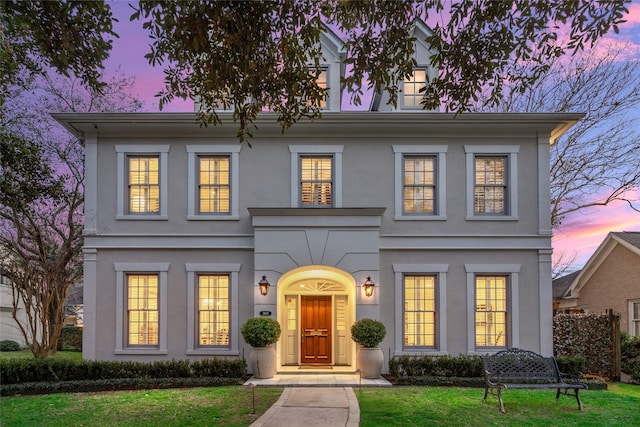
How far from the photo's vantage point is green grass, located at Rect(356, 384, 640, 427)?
28.2ft

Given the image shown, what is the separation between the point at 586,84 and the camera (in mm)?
19219

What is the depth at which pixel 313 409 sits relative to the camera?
9445 mm

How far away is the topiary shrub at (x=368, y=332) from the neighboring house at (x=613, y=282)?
475 inches

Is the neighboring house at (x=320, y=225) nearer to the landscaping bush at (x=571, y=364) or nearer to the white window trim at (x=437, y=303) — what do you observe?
the white window trim at (x=437, y=303)

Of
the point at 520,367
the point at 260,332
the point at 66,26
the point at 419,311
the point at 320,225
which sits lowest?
the point at 520,367

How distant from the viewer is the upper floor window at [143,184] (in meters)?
14.3

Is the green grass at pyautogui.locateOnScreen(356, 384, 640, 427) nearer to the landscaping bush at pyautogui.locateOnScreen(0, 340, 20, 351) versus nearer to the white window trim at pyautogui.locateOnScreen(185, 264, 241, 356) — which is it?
the white window trim at pyautogui.locateOnScreen(185, 264, 241, 356)

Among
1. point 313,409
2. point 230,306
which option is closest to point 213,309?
point 230,306

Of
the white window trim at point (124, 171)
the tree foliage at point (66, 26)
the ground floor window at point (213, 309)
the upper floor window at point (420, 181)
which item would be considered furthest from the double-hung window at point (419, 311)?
the tree foliage at point (66, 26)

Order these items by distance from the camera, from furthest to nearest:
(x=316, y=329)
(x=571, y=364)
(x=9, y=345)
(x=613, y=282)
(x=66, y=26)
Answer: (x=9, y=345) < (x=613, y=282) < (x=316, y=329) < (x=571, y=364) < (x=66, y=26)

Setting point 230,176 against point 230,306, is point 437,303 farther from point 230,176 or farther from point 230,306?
point 230,176

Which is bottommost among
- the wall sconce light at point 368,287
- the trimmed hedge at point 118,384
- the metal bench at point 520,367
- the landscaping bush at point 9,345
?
the landscaping bush at point 9,345

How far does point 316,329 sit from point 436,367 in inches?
144

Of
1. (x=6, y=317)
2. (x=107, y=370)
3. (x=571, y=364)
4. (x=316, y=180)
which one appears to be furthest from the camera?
(x=6, y=317)
